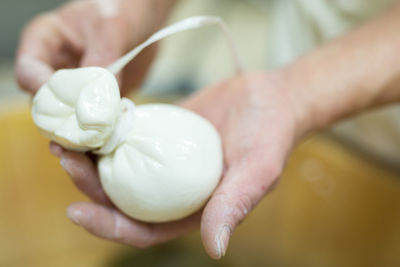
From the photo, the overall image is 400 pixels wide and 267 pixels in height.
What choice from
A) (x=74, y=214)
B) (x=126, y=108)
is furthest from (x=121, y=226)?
(x=126, y=108)

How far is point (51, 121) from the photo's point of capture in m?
0.61

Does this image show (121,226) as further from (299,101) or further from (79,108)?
(299,101)

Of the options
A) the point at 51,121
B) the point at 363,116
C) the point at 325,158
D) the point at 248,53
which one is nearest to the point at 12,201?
the point at 51,121

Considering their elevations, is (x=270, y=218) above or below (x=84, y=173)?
below

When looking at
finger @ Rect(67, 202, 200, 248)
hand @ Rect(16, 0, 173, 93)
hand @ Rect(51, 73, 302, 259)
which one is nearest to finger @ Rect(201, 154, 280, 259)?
hand @ Rect(51, 73, 302, 259)

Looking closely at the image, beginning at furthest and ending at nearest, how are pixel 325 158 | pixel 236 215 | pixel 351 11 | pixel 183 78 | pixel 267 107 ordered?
pixel 183 78 → pixel 325 158 → pixel 351 11 → pixel 267 107 → pixel 236 215

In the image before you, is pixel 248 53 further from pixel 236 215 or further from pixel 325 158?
pixel 236 215

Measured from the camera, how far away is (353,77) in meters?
0.81

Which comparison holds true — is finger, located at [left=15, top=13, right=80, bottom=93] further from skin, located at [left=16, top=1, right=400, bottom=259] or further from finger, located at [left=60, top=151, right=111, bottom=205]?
finger, located at [left=60, top=151, right=111, bottom=205]

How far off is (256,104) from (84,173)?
0.32 metres

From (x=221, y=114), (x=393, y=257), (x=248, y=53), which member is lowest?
(x=393, y=257)

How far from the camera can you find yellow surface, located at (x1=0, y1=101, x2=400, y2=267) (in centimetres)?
107

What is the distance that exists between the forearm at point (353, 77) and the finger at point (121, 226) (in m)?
0.31

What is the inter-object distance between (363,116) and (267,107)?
0.47 metres
